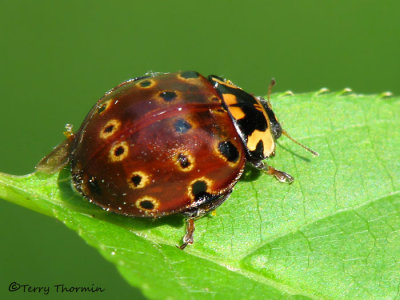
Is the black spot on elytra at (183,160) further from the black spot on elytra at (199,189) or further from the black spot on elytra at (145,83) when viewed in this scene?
the black spot on elytra at (145,83)

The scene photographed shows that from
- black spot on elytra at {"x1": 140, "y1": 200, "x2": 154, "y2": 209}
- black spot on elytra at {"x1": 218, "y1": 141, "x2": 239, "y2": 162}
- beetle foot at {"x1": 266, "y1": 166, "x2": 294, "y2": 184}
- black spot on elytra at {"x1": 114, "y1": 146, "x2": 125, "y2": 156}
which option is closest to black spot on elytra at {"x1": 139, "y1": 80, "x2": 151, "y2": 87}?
black spot on elytra at {"x1": 114, "y1": 146, "x2": 125, "y2": 156}

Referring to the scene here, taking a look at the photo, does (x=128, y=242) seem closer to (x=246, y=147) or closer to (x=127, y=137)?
(x=127, y=137)

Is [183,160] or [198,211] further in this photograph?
[198,211]

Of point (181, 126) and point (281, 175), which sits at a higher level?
point (181, 126)

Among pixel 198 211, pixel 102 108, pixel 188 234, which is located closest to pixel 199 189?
pixel 198 211

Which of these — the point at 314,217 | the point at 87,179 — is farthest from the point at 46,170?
the point at 314,217

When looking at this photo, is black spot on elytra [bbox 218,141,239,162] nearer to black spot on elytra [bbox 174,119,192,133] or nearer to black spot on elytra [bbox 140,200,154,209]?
black spot on elytra [bbox 174,119,192,133]

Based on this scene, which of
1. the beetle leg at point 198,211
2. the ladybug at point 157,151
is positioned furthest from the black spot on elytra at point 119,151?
the beetle leg at point 198,211

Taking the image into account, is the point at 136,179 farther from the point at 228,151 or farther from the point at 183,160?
the point at 228,151
